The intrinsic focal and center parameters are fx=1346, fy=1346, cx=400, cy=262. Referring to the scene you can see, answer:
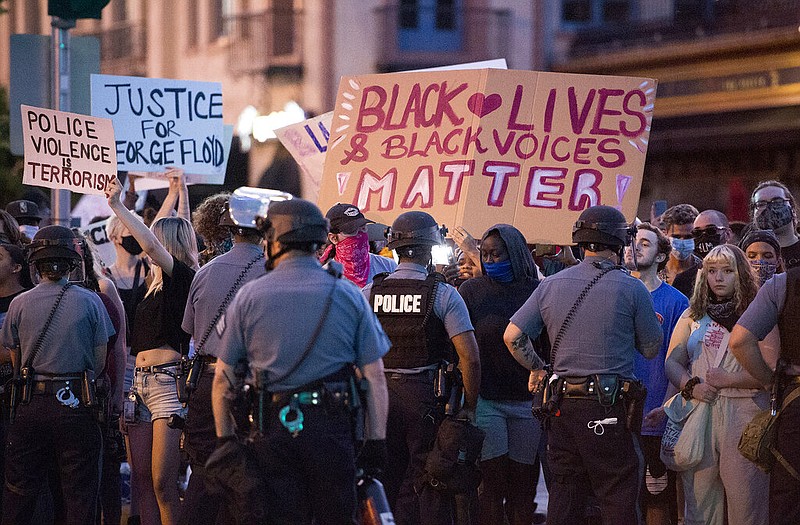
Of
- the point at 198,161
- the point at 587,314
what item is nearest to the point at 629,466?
the point at 587,314

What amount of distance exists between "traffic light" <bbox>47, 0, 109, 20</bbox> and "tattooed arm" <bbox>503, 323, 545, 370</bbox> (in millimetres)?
5042

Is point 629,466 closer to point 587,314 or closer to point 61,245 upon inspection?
point 587,314

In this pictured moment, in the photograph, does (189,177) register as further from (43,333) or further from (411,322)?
(411,322)

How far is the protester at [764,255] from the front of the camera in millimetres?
7879

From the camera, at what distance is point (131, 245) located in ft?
28.7

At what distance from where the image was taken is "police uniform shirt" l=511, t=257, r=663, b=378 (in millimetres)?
6574

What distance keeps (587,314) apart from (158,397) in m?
2.47

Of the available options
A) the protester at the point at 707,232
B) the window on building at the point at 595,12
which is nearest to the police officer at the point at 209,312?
the protester at the point at 707,232

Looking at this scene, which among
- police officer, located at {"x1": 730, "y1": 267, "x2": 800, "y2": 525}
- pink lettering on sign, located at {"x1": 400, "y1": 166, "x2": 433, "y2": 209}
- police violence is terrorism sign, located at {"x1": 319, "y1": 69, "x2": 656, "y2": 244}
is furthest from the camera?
pink lettering on sign, located at {"x1": 400, "y1": 166, "x2": 433, "y2": 209}

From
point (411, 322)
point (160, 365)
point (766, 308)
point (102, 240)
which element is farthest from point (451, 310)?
point (102, 240)

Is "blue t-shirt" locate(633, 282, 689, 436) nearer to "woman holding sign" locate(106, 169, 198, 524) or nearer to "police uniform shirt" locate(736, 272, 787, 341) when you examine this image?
"police uniform shirt" locate(736, 272, 787, 341)

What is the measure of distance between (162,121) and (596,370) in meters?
5.13

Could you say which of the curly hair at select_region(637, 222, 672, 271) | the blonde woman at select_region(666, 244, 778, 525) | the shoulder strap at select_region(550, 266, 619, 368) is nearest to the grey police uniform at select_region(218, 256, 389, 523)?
the shoulder strap at select_region(550, 266, 619, 368)

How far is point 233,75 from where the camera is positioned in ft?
85.6
